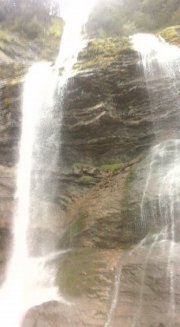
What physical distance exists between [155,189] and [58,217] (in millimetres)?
3459

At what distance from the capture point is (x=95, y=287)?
31.9 ft

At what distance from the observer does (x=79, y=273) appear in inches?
403

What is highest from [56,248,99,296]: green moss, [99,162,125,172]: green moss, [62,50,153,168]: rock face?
[62,50,153,168]: rock face

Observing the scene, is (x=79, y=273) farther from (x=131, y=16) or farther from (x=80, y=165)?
(x=131, y=16)

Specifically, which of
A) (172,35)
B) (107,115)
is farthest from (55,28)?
(107,115)

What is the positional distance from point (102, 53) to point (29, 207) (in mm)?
6471

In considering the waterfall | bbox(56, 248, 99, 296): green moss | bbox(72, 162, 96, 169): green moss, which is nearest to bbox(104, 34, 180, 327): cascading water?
the waterfall

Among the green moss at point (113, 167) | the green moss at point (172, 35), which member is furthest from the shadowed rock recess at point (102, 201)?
the green moss at point (172, 35)

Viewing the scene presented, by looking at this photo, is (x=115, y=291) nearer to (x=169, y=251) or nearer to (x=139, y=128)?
(x=169, y=251)

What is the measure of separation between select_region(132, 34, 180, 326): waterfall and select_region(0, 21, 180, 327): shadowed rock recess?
2.2 inches

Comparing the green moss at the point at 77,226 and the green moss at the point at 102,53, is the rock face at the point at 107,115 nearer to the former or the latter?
the green moss at the point at 102,53

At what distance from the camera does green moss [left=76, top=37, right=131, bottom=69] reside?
51.4ft

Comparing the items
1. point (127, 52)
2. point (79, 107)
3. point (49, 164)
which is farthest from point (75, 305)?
point (127, 52)

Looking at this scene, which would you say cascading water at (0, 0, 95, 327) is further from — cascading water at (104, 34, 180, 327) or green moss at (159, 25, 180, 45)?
green moss at (159, 25, 180, 45)
